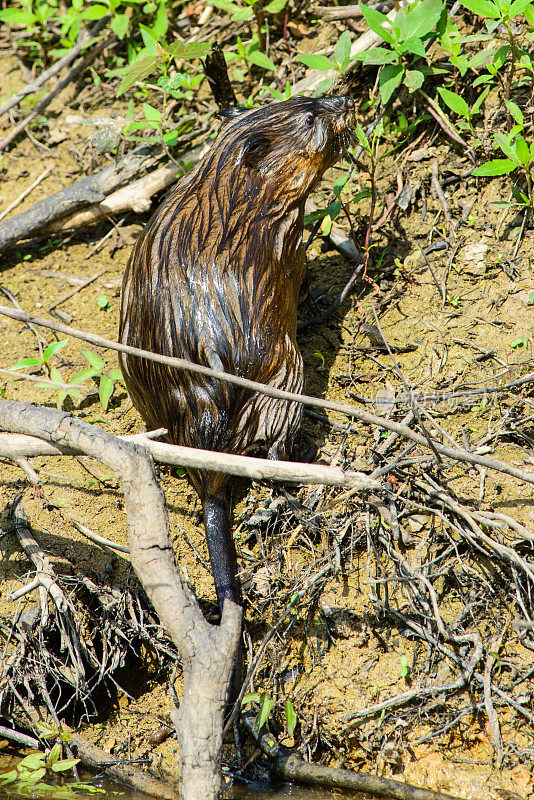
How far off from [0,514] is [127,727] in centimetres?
88

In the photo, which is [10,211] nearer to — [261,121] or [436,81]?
[261,121]

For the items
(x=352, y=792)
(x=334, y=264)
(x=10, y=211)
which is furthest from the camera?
(x=10, y=211)

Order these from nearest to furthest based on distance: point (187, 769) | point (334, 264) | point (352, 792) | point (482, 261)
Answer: point (187, 769) → point (352, 792) → point (482, 261) → point (334, 264)

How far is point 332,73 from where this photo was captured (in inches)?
133

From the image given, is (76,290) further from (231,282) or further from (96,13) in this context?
(96,13)

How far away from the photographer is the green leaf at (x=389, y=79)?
2.94m

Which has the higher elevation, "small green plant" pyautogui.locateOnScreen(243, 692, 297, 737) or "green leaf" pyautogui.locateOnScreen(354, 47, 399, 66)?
"green leaf" pyautogui.locateOnScreen(354, 47, 399, 66)

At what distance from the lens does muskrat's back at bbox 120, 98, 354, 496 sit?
91.0 inches

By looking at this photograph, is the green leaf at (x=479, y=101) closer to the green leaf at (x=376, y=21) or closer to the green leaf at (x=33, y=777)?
the green leaf at (x=376, y=21)

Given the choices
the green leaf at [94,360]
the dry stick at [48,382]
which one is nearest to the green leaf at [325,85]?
the green leaf at [94,360]

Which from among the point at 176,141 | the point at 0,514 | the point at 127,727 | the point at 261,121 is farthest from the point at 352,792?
the point at 176,141

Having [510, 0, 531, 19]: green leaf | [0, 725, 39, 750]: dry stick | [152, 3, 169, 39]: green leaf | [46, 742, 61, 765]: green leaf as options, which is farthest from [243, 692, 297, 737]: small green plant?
[152, 3, 169, 39]: green leaf

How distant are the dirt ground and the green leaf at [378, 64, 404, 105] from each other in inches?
16.9

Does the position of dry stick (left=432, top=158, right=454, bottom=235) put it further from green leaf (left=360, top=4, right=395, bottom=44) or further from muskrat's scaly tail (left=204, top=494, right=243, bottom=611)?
muskrat's scaly tail (left=204, top=494, right=243, bottom=611)
